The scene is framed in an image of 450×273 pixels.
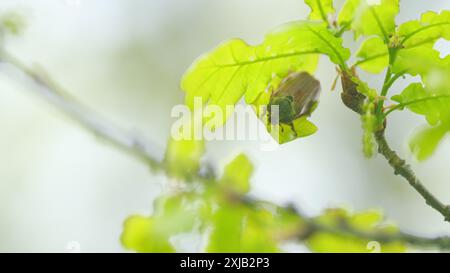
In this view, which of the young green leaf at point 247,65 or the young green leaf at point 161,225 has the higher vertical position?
the young green leaf at point 247,65

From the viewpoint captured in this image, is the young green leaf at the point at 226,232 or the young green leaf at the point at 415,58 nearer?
the young green leaf at the point at 226,232

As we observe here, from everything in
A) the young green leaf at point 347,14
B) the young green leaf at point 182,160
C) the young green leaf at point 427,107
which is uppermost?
the young green leaf at point 347,14

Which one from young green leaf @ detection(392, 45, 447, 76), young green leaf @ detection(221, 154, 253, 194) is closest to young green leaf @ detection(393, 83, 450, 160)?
young green leaf @ detection(392, 45, 447, 76)

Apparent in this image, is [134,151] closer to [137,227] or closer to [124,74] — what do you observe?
[137,227]

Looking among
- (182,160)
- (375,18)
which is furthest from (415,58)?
(182,160)

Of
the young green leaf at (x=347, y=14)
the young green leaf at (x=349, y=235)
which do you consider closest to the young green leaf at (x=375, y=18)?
the young green leaf at (x=347, y=14)

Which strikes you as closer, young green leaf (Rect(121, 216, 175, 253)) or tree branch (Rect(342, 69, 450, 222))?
young green leaf (Rect(121, 216, 175, 253))

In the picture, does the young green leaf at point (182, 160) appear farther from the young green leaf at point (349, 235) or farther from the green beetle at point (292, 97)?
the green beetle at point (292, 97)

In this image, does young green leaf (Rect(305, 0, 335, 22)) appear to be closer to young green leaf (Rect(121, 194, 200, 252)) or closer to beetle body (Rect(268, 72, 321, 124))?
beetle body (Rect(268, 72, 321, 124))
